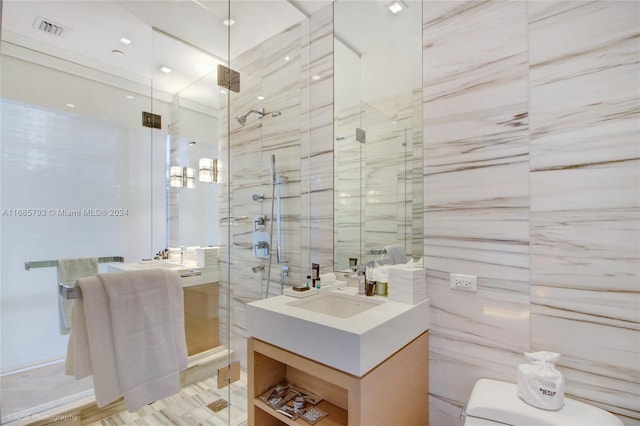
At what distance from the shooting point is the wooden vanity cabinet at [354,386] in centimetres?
114

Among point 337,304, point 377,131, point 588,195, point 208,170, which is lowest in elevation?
point 337,304

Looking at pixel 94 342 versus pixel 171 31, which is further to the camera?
pixel 171 31

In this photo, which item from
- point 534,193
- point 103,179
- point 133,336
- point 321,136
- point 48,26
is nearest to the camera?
point 534,193

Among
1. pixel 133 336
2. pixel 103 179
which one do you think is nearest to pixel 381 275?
pixel 133 336

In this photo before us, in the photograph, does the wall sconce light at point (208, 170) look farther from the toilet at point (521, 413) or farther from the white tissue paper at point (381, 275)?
the toilet at point (521, 413)

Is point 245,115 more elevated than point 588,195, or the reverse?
point 245,115

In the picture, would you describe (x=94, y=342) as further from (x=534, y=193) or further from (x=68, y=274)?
(x=534, y=193)

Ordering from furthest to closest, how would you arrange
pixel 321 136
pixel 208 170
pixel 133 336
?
pixel 208 170
pixel 321 136
pixel 133 336

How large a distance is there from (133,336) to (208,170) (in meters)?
1.22

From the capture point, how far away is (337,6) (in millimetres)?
2000

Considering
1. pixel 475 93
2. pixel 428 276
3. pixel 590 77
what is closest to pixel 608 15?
pixel 590 77

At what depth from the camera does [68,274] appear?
155 centimetres

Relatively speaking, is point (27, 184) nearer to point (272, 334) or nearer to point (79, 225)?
point (79, 225)

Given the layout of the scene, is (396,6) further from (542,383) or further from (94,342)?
(94,342)
